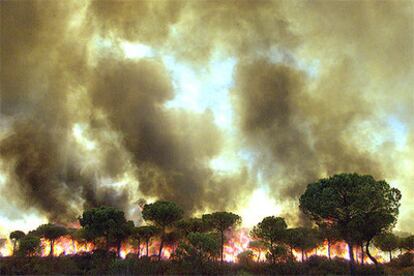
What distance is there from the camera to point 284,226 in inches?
2950

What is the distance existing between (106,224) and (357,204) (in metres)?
54.9

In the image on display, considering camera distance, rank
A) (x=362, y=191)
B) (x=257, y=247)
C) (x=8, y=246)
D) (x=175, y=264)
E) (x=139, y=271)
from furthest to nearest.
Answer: (x=8, y=246)
(x=257, y=247)
(x=175, y=264)
(x=139, y=271)
(x=362, y=191)

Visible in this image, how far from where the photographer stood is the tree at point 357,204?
177 ft

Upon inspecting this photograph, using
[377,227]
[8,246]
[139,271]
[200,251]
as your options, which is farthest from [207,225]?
[8,246]

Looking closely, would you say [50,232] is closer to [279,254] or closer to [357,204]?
[279,254]

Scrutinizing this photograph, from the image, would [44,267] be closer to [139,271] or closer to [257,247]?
[139,271]

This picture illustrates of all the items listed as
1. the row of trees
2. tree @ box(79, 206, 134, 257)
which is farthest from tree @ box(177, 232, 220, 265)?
Answer: tree @ box(79, 206, 134, 257)

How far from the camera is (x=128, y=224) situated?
8481 cm

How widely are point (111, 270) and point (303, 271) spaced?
3379 cm

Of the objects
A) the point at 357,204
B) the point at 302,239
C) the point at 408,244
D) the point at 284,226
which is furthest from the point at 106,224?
the point at 408,244

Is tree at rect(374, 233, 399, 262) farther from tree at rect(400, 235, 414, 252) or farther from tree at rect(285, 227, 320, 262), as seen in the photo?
tree at rect(285, 227, 320, 262)

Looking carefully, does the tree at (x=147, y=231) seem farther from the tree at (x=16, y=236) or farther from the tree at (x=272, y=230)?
the tree at (x=16, y=236)

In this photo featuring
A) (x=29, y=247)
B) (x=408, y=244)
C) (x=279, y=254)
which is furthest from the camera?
(x=408, y=244)

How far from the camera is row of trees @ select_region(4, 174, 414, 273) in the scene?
55.0 m
